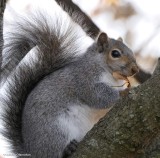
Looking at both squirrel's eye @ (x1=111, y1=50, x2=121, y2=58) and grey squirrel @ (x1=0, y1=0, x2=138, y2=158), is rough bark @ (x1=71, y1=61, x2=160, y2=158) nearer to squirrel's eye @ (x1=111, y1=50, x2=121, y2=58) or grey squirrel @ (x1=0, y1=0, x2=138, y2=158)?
grey squirrel @ (x1=0, y1=0, x2=138, y2=158)

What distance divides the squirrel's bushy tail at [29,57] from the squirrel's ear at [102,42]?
0.63 feet

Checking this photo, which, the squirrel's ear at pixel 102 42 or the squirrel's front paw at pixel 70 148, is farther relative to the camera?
the squirrel's ear at pixel 102 42

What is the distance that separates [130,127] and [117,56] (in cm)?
107

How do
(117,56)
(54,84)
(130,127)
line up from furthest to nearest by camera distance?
(117,56)
(54,84)
(130,127)

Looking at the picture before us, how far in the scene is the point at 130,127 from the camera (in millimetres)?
1468

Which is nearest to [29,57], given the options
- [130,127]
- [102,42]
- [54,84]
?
[54,84]

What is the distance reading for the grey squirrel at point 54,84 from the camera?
203 cm

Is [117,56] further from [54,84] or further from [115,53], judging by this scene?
[54,84]

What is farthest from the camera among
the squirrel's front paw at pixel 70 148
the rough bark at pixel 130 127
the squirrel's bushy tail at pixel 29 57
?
the squirrel's bushy tail at pixel 29 57

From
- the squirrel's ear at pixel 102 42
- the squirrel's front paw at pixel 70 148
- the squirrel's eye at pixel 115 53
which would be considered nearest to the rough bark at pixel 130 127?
the squirrel's front paw at pixel 70 148

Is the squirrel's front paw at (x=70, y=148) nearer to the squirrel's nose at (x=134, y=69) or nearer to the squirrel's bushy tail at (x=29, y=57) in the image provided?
the squirrel's bushy tail at (x=29, y=57)

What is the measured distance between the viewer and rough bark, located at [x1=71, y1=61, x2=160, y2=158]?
1451 mm

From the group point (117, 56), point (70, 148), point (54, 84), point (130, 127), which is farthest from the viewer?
point (117, 56)

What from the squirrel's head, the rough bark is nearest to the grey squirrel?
the squirrel's head
